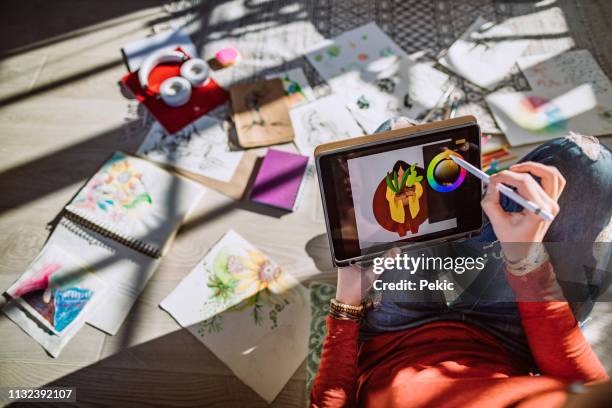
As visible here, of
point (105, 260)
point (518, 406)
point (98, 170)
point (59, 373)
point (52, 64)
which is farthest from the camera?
point (52, 64)

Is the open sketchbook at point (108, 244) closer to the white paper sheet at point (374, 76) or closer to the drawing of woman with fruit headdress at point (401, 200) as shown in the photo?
the white paper sheet at point (374, 76)

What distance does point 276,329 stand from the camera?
1159mm

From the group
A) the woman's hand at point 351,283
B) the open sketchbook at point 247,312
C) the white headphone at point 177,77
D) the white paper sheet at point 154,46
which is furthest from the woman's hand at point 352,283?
the white paper sheet at point 154,46

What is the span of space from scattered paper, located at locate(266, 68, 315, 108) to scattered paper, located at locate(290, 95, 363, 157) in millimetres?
28

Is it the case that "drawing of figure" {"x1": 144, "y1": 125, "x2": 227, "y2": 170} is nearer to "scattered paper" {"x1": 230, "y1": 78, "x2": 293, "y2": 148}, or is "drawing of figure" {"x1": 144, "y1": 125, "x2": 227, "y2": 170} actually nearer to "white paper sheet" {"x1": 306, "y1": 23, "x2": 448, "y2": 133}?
"scattered paper" {"x1": 230, "y1": 78, "x2": 293, "y2": 148}

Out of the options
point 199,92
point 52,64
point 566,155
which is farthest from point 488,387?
point 52,64

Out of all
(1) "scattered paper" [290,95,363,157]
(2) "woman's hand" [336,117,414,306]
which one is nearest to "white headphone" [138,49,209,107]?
(1) "scattered paper" [290,95,363,157]

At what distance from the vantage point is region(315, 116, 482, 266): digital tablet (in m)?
0.74

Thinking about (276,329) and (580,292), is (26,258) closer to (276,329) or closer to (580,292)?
(276,329)

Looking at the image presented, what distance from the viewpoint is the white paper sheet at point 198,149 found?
1378mm

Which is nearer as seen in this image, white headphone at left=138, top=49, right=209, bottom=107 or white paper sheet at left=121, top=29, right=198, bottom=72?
white headphone at left=138, top=49, right=209, bottom=107

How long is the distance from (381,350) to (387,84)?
91 cm

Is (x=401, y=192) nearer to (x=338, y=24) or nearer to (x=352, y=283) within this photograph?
(x=352, y=283)

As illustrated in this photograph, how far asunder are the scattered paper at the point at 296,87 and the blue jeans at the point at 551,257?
29.8 inches
